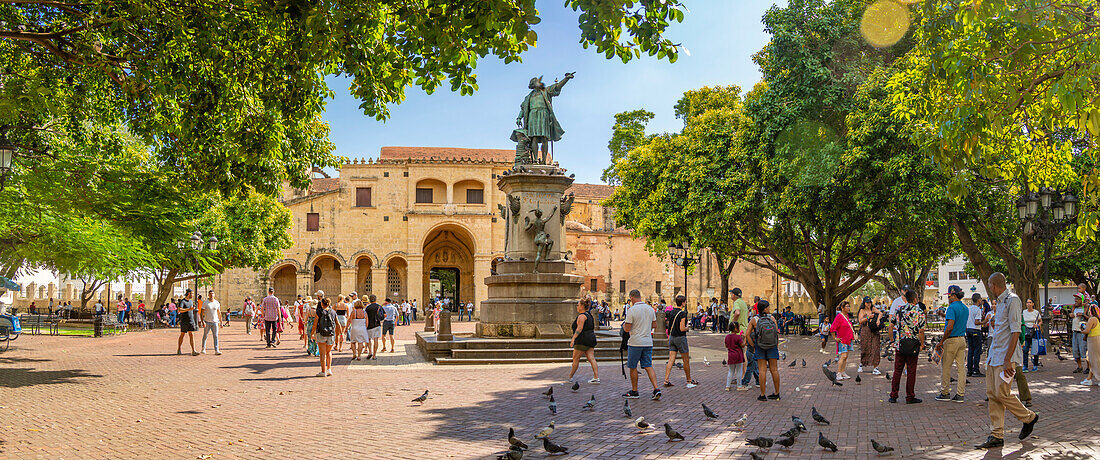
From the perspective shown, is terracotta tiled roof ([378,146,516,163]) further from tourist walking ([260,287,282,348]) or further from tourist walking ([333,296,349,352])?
tourist walking ([333,296,349,352])

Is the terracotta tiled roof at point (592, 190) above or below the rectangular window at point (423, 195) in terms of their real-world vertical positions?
above

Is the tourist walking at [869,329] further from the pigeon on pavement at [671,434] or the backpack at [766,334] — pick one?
the pigeon on pavement at [671,434]

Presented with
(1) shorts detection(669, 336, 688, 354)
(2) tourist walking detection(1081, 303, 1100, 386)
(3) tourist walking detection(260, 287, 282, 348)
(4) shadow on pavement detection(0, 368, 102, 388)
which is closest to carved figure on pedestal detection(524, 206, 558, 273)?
(1) shorts detection(669, 336, 688, 354)

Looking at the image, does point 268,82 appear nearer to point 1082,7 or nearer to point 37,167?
point 37,167

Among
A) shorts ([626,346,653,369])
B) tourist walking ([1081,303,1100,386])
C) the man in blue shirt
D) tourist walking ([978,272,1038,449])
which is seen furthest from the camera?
tourist walking ([1081,303,1100,386])

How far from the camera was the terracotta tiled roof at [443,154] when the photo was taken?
146 feet

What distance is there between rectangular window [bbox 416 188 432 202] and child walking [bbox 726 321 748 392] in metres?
34.8

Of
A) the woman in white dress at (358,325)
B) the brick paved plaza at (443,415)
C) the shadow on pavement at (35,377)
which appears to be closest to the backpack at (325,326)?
the brick paved plaza at (443,415)

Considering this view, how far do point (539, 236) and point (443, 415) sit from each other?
8455 millimetres

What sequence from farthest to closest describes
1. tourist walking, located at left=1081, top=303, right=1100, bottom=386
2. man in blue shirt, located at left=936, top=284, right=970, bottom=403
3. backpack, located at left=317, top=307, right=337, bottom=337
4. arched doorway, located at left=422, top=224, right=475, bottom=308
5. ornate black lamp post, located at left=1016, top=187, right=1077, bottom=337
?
arched doorway, located at left=422, top=224, right=475, bottom=308, ornate black lamp post, located at left=1016, top=187, right=1077, bottom=337, backpack, located at left=317, top=307, right=337, bottom=337, tourist walking, located at left=1081, top=303, right=1100, bottom=386, man in blue shirt, located at left=936, top=284, right=970, bottom=403

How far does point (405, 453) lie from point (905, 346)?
6.26 metres

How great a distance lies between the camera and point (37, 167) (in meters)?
15.1

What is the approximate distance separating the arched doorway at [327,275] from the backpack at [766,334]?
123 ft

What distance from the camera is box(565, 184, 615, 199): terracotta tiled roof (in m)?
51.2
